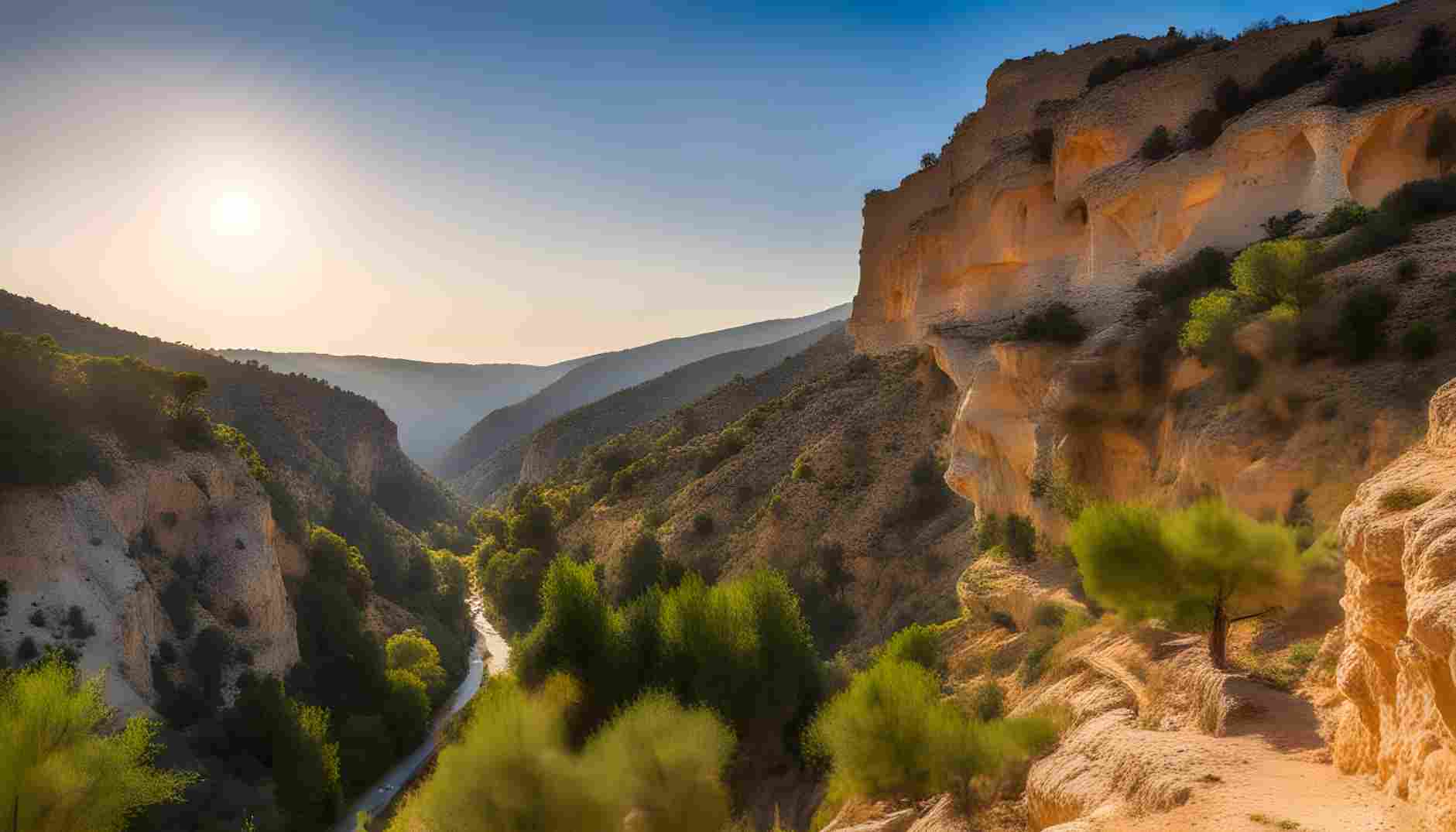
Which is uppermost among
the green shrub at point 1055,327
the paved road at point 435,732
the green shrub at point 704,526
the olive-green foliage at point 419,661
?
the green shrub at point 1055,327

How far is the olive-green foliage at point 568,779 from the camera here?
1128 centimetres

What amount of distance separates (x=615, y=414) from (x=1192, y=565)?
7884 centimetres

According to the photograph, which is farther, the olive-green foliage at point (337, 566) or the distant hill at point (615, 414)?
the distant hill at point (615, 414)

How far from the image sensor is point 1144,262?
21.1 m

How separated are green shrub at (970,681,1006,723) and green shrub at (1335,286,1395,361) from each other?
777 centimetres

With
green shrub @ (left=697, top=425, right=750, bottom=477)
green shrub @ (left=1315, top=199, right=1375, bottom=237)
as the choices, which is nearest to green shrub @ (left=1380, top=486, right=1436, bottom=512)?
green shrub @ (left=1315, top=199, right=1375, bottom=237)

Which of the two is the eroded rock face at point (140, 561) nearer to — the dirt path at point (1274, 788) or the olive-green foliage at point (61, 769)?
the olive-green foliage at point (61, 769)

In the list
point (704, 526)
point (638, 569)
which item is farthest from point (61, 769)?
point (704, 526)

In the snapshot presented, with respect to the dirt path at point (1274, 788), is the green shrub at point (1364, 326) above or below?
above

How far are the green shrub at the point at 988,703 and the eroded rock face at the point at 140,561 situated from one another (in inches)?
883

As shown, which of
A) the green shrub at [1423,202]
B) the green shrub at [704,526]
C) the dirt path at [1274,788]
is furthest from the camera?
the green shrub at [704,526]

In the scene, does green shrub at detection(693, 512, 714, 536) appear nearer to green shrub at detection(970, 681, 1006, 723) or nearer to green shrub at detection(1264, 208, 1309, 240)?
green shrub at detection(970, 681, 1006, 723)

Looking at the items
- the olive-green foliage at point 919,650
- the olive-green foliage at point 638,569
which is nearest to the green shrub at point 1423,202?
the olive-green foliage at point 919,650

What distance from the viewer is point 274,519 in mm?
37750
